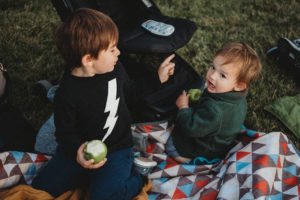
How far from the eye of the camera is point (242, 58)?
1.74 meters

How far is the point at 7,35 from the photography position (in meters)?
3.31

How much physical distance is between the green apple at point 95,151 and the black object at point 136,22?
95 centimetres

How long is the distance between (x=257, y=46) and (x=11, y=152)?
3.02 meters

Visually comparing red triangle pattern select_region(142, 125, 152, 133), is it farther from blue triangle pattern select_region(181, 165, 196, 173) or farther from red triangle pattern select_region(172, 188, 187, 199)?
red triangle pattern select_region(172, 188, 187, 199)

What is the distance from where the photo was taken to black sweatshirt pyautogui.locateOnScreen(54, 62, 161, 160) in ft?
5.06

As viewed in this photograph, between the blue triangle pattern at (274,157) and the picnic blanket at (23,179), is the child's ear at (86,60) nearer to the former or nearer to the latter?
the picnic blanket at (23,179)

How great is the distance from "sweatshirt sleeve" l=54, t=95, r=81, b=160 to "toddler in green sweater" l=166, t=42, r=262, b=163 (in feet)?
2.35

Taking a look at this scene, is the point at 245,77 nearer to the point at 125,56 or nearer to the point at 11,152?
the point at 125,56

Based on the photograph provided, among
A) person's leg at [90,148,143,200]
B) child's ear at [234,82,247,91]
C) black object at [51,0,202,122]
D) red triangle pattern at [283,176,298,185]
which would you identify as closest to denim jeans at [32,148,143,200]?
person's leg at [90,148,143,200]

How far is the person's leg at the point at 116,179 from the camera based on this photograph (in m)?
1.71

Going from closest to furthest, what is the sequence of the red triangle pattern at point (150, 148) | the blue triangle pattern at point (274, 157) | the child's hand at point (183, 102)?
1. the blue triangle pattern at point (274, 157)
2. the child's hand at point (183, 102)
3. the red triangle pattern at point (150, 148)

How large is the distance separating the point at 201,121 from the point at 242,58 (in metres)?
0.47

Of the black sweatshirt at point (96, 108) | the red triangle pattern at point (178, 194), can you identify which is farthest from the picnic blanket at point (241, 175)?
the black sweatshirt at point (96, 108)

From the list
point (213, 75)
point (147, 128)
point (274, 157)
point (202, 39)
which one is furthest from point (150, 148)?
point (202, 39)
